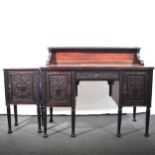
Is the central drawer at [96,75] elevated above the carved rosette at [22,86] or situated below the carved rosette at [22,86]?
above

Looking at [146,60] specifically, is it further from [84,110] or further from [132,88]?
[84,110]

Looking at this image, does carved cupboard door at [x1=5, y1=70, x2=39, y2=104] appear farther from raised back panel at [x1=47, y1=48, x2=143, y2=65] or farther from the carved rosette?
raised back panel at [x1=47, y1=48, x2=143, y2=65]

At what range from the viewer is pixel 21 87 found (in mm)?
2318

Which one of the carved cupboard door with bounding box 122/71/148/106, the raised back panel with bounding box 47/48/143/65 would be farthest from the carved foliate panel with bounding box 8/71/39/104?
the carved cupboard door with bounding box 122/71/148/106

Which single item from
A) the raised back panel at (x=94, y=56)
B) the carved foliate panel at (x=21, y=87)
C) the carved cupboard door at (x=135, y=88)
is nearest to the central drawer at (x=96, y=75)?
the carved cupboard door at (x=135, y=88)

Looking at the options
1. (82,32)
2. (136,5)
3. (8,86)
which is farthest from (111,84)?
(8,86)

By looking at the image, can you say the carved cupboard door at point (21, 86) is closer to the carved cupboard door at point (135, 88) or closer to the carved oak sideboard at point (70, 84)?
the carved oak sideboard at point (70, 84)

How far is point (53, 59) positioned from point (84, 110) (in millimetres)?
908

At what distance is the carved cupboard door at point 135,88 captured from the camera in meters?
2.24

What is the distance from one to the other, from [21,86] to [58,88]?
395 millimetres

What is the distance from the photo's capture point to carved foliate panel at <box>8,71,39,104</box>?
2.29 m

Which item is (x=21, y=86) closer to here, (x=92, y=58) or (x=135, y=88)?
(x=92, y=58)

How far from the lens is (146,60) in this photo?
9.73ft

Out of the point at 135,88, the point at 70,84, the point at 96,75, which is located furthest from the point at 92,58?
the point at 135,88
